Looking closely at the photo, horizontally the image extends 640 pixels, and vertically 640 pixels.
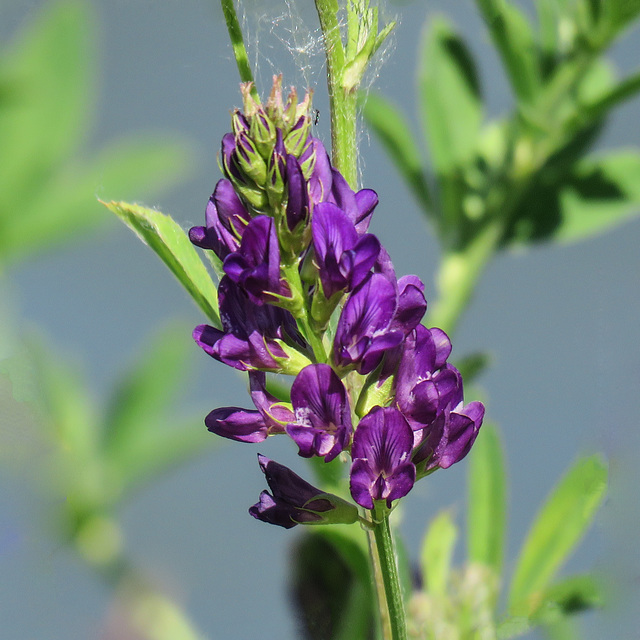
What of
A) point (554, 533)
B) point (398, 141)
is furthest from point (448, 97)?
point (554, 533)

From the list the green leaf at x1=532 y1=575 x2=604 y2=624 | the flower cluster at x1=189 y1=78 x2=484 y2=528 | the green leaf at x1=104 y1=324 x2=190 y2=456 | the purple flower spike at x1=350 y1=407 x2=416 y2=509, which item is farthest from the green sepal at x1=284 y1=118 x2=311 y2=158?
the green leaf at x1=104 y1=324 x2=190 y2=456

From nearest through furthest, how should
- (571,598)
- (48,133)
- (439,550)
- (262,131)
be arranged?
(262,131) → (571,598) → (439,550) → (48,133)

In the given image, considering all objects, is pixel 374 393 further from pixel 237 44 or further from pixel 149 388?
pixel 149 388

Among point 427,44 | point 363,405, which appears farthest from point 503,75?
point 363,405

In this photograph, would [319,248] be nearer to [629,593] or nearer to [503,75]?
[629,593]

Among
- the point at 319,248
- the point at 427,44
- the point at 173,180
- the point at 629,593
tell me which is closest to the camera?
the point at 319,248

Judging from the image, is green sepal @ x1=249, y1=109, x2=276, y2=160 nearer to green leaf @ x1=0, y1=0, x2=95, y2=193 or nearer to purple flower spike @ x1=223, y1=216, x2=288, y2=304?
purple flower spike @ x1=223, y1=216, x2=288, y2=304
